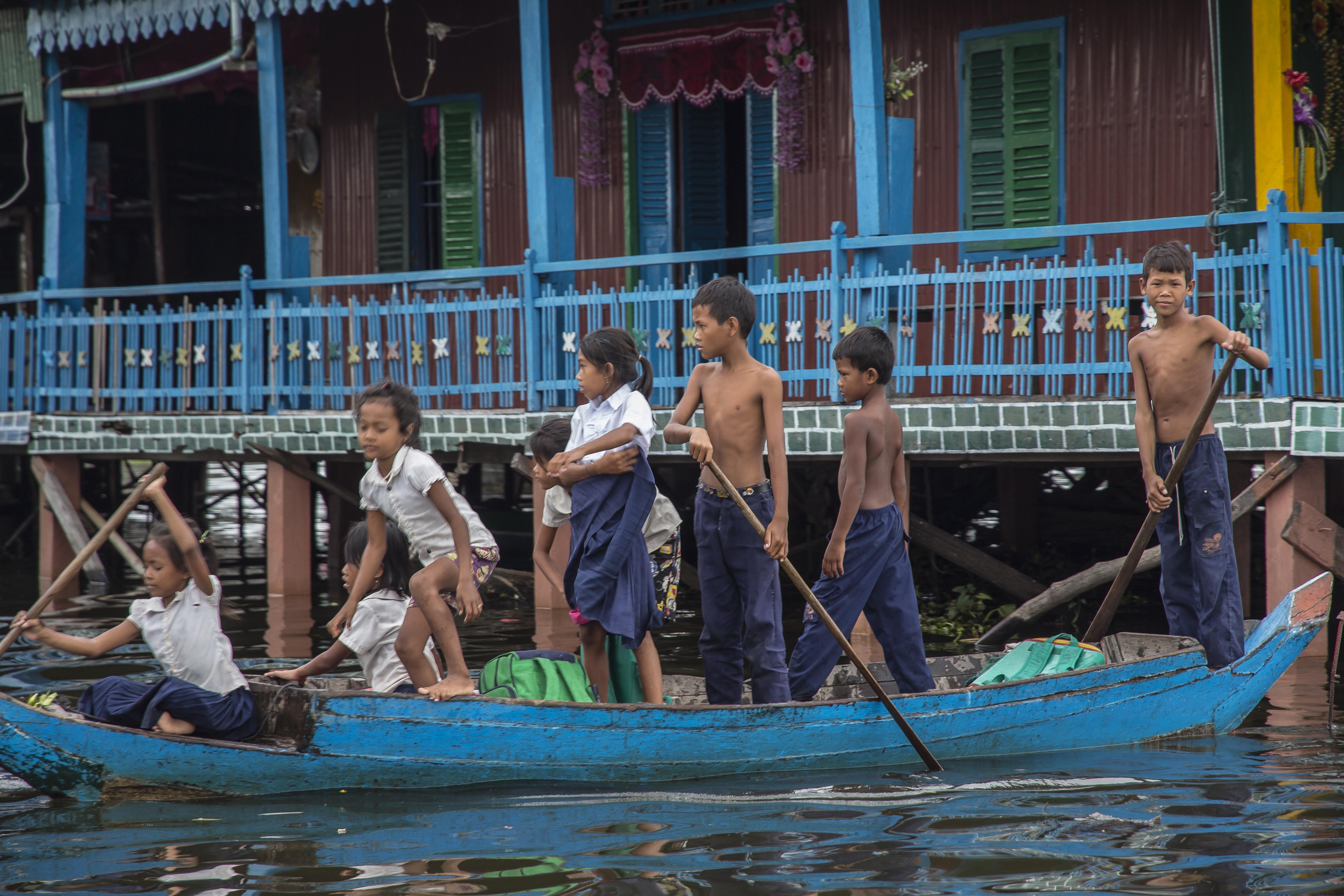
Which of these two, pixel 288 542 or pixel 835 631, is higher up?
pixel 288 542

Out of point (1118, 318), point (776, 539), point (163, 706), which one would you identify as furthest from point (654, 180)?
point (163, 706)

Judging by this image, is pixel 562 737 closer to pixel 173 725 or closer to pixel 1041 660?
pixel 173 725

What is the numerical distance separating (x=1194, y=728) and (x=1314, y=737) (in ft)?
1.54

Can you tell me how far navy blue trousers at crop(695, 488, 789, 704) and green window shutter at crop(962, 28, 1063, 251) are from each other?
485 centimetres

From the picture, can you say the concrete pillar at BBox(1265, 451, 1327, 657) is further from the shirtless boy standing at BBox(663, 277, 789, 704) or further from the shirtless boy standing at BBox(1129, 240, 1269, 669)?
the shirtless boy standing at BBox(663, 277, 789, 704)

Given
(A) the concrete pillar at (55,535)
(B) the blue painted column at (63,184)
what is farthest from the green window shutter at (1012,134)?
(A) the concrete pillar at (55,535)

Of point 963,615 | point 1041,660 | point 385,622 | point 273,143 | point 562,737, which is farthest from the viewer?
point 273,143

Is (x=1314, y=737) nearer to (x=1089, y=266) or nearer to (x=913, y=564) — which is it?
(x=1089, y=266)

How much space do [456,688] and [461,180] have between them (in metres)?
7.70

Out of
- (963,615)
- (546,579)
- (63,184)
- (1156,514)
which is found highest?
(63,184)

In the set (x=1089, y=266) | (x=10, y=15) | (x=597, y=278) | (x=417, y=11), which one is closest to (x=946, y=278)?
(x=1089, y=266)

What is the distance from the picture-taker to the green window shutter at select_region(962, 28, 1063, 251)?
31.6 feet

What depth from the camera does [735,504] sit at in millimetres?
5410

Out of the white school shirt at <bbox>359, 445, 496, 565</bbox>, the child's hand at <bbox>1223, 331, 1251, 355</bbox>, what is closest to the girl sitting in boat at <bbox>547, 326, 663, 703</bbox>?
the white school shirt at <bbox>359, 445, 496, 565</bbox>
